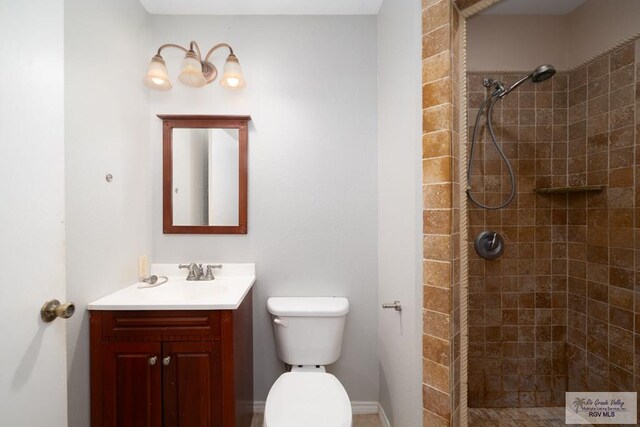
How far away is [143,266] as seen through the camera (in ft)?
4.88

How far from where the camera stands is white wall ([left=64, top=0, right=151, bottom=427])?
106 centimetres

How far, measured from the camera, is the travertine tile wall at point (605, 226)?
124cm

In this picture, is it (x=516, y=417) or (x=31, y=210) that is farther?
(x=516, y=417)

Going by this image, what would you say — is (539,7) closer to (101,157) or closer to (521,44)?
(521,44)

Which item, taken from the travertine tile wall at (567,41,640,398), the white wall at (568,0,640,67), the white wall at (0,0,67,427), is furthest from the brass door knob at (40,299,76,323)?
the white wall at (568,0,640,67)

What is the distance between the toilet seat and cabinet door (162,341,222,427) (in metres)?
0.24

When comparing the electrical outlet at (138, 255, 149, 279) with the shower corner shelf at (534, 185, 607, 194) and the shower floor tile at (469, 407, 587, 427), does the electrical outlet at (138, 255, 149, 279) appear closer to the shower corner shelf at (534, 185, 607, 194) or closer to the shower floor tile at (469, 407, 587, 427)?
the shower floor tile at (469, 407, 587, 427)

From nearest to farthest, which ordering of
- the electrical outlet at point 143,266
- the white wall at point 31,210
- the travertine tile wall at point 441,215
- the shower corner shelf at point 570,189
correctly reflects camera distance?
1. the white wall at point 31,210
2. the travertine tile wall at point 441,215
3. the shower corner shelf at point 570,189
4. the electrical outlet at point 143,266

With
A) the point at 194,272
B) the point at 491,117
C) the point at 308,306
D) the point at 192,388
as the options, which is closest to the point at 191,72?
the point at 194,272

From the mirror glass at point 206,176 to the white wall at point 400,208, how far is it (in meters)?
0.92

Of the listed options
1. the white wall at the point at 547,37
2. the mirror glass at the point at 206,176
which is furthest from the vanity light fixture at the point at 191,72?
the white wall at the point at 547,37

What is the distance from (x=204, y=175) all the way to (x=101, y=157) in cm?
49

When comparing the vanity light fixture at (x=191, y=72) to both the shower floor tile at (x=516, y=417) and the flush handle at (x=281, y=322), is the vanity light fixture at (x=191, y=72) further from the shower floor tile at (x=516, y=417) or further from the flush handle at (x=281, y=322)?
the shower floor tile at (x=516, y=417)

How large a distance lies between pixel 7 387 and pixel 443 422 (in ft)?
4.43
